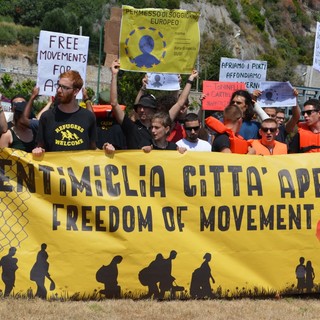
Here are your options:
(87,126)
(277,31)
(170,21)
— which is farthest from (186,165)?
(277,31)

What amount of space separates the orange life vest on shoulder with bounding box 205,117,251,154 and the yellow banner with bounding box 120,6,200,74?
4.28 ft

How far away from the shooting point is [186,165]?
646 cm

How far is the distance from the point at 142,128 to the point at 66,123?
42.2 inches

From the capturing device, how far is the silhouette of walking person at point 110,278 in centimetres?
618

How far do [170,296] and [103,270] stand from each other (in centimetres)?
60

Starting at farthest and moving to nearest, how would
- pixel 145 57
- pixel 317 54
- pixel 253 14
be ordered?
pixel 253 14, pixel 317 54, pixel 145 57

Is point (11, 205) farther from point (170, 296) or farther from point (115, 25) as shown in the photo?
point (115, 25)

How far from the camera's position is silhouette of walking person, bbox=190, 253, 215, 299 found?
633 cm

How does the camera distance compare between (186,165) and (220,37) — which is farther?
(220,37)

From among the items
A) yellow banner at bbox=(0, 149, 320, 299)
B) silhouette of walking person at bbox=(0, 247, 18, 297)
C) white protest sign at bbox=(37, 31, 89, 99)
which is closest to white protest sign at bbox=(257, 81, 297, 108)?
white protest sign at bbox=(37, 31, 89, 99)

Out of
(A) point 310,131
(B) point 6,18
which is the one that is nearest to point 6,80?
(B) point 6,18

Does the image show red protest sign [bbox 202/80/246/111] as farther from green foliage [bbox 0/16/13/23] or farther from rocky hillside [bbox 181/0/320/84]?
rocky hillside [bbox 181/0/320/84]

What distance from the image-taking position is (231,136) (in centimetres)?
689

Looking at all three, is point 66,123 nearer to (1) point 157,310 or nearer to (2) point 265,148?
(1) point 157,310
